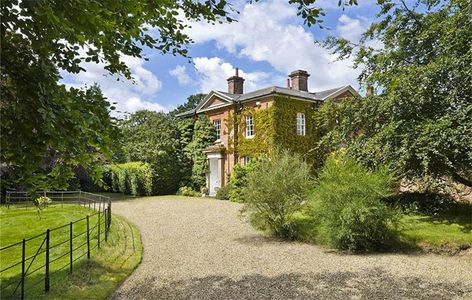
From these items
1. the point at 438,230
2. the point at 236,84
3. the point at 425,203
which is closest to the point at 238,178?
the point at 236,84

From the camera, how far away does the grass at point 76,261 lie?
7.39m

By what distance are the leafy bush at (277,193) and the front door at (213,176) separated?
46.6ft

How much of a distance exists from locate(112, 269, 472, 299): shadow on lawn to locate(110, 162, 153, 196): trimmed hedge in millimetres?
19772

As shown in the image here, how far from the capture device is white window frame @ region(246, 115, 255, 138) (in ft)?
83.0

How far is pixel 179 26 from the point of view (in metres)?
6.30

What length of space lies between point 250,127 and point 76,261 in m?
17.2

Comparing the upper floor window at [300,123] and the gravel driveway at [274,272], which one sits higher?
the upper floor window at [300,123]

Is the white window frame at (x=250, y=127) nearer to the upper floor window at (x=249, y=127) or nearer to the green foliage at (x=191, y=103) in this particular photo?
the upper floor window at (x=249, y=127)

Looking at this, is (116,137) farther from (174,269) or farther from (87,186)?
(87,186)

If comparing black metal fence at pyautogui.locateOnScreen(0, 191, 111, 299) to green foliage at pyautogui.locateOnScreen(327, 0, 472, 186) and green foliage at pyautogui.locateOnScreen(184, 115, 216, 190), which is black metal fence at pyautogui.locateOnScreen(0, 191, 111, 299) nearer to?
green foliage at pyautogui.locateOnScreen(327, 0, 472, 186)

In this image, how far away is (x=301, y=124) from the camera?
82.5ft

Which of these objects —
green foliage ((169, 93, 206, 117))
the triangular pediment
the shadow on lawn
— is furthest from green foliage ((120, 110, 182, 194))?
green foliage ((169, 93, 206, 117))

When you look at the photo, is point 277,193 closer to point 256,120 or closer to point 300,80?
point 256,120

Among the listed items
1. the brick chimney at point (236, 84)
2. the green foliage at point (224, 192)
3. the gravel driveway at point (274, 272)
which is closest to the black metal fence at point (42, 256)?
the gravel driveway at point (274, 272)
